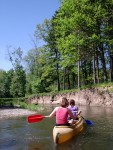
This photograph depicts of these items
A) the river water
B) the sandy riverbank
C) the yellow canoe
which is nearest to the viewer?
the river water

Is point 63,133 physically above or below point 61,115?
below

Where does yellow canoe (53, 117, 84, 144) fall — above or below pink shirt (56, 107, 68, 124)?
below

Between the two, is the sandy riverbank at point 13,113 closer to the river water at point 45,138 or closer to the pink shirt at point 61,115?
the river water at point 45,138

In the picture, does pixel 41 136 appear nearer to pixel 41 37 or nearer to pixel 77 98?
pixel 77 98

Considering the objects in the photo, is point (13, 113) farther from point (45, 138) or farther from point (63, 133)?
point (63, 133)

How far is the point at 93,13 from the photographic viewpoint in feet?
109

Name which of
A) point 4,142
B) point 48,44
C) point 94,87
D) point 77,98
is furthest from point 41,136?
point 48,44

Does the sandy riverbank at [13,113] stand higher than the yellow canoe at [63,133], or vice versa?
the sandy riverbank at [13,113]

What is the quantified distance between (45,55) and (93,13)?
21576 millimetres

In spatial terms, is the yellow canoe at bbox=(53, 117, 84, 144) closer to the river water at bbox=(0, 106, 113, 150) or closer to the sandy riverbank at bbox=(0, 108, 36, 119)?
the river water at bbox=(0, 106, 113, 150)

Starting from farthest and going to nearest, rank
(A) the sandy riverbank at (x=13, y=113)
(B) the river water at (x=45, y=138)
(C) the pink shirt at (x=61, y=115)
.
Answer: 1. (A) the sandy riverbank at (x=13, y=113)
2. (C) the pink shirt at (x=61, y=115)
3. (B) the river water at (x=45, y=138)

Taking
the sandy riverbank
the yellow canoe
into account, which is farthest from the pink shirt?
the sandy riverbank

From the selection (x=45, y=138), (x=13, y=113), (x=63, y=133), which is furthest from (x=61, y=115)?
(x=13, y=113)

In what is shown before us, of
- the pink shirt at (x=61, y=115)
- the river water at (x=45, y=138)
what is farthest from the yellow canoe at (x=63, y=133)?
the pink shirt at (x=61, y=115)
